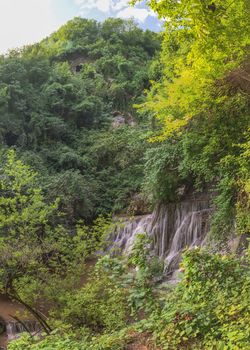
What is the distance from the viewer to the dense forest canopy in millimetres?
5273

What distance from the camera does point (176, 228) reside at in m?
13.9

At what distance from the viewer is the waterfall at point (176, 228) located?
13.0 m

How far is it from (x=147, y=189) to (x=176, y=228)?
190cm

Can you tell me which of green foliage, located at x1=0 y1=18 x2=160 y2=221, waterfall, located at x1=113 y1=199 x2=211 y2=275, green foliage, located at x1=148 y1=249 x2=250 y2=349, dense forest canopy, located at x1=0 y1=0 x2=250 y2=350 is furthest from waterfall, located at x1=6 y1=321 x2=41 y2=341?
green foliage, located at x1=148 y1=249 x2=250 y2=349

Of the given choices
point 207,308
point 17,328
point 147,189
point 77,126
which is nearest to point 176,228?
point 147,189

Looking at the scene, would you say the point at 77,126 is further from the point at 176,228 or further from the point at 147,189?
the point at 176,228

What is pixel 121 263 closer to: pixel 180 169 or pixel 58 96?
pixel 180 169

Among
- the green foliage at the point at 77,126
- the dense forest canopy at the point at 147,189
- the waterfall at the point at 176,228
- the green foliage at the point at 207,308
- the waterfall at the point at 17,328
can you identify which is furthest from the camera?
the green foliage at the point at 77,126

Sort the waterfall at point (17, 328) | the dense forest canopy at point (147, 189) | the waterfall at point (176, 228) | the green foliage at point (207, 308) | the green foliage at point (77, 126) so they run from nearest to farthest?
the green foliage at point (207, 308) → the dense forest canopy at point (147, 189) → the waterfall at point (17, 328) → the waterfall at point (176, 228) → the green foliage at point (77, 126)

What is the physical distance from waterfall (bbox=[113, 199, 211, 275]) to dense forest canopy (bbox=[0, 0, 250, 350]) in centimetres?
54

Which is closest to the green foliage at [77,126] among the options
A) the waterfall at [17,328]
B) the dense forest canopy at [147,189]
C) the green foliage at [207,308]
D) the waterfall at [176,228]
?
the dense forest canopy at [147,189]

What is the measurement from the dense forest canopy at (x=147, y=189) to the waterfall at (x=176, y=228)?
1.77ft

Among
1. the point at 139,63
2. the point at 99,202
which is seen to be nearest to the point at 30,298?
the point at 99,202

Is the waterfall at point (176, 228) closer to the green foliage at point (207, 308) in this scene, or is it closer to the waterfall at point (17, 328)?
the waterfall at point (17, 328)
